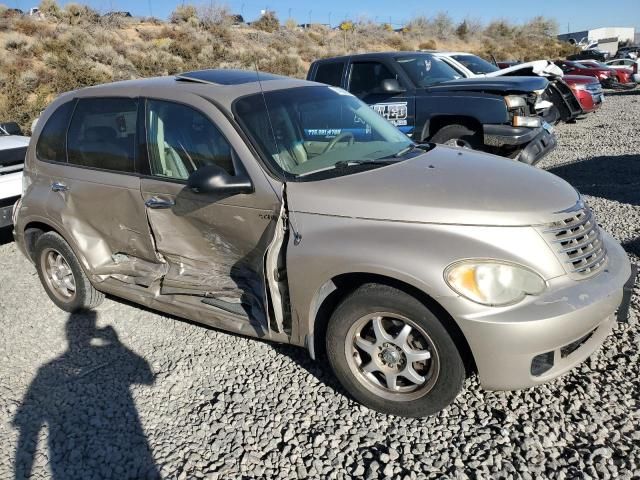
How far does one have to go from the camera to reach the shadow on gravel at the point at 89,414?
2.68 metres

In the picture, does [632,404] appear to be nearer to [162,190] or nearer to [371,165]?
[371,165]

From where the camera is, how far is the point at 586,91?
13.3 meters

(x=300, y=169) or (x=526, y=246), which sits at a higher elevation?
(x=300, y=169)

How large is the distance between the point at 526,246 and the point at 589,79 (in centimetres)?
1368

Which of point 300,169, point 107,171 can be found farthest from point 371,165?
point 107,171

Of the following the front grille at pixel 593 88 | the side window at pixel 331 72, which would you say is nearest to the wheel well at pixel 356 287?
the side window at pixel 331 72

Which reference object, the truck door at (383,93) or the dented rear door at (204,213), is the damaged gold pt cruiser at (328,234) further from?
the truck door at (383,93)

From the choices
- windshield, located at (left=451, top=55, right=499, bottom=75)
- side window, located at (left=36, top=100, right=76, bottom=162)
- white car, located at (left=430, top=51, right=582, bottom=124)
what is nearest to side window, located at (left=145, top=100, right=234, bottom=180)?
side window, located at (left=36, top=100, right=76, bottom=162)

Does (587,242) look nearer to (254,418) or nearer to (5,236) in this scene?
(254,418)

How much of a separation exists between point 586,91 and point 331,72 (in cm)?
833

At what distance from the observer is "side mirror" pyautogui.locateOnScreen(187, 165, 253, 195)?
9.63 ft

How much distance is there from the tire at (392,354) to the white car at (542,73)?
6.66 meters

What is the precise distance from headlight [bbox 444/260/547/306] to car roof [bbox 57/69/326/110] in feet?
6.04

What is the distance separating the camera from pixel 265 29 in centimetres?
4019
